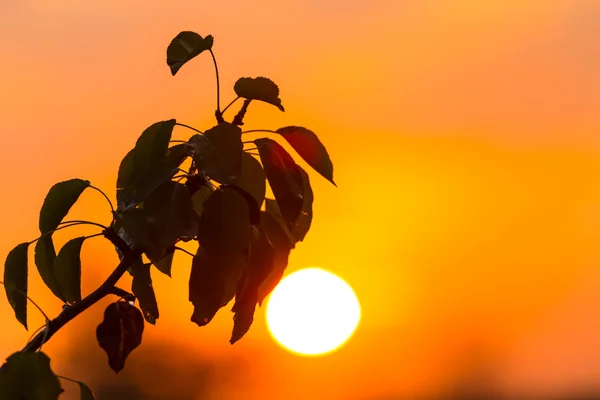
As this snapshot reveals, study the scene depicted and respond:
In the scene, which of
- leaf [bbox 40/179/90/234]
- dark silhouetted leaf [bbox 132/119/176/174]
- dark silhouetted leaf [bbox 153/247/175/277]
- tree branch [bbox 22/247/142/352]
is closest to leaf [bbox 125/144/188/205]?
dark silhouetted leaf [bbox 132/119/176/174]

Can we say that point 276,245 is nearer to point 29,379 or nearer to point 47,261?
point 47,261

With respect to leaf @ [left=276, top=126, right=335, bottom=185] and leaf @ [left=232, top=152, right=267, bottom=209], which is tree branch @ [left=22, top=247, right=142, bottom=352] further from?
leaf @ [left=276, top=126, right=335, bottom=185]

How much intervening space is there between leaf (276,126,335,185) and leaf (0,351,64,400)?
2.64 ft

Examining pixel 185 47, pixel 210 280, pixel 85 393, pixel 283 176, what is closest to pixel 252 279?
pixel 210 280

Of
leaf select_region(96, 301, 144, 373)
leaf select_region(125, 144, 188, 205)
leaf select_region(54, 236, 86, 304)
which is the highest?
leaf select_region(125, 144, 188, 205)

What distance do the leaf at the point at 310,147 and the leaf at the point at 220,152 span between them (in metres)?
0.26

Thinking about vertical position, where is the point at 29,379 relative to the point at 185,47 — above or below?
below

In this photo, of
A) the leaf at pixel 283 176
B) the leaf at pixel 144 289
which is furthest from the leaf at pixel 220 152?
the leaf at pixel 144 289

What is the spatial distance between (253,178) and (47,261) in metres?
0.54

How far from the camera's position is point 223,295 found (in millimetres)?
2117

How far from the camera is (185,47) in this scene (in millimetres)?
2250

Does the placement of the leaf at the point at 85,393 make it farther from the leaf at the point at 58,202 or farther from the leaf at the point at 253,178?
the leaf at the point at 253,178

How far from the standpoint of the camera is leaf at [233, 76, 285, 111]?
2.30 metres

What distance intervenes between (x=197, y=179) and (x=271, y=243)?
0.84 ft
